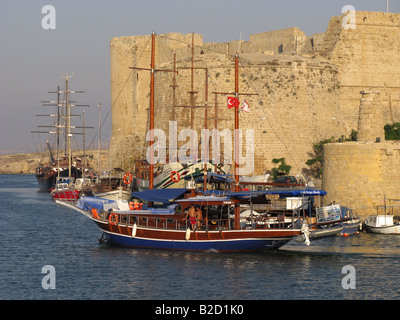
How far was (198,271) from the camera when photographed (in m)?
24.2

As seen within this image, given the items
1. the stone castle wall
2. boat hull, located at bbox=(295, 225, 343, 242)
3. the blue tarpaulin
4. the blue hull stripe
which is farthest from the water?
the stone castle wall

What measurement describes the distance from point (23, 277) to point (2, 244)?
7.50 meters

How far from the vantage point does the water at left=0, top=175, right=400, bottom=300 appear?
70.5 feet

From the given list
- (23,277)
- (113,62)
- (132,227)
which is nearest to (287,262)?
(132,227)

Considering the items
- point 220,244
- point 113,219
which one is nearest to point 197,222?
point 220,244

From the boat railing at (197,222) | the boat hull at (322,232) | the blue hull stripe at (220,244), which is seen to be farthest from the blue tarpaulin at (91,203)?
the boat hull at (322,232)

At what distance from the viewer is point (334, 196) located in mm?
32312

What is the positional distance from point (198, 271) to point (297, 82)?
27.5m

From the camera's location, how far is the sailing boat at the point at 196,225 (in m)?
26.9

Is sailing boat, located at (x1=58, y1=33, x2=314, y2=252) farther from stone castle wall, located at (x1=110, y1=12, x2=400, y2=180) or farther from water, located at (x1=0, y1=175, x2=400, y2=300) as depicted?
stone castle wall, located at (x1=110, y1=12, x2=400, y2=180)

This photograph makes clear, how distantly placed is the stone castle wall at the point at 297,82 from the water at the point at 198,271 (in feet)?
60.7

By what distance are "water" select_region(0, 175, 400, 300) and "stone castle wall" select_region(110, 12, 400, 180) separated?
1851 cm
